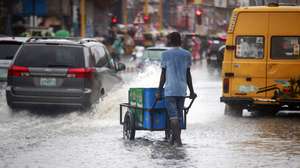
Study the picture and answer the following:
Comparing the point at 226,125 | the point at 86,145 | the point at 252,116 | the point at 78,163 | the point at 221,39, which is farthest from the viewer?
the point at 221,39

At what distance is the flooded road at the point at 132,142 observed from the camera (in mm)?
12883

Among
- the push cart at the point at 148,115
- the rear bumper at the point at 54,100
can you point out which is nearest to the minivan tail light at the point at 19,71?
the rear bumper at the point at 54,100

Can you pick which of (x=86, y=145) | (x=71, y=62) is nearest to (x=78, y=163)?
(x=86, y=145)

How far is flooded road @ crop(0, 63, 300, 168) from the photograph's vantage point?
42.3 feet

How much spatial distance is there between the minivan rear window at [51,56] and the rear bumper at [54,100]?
0.59 m

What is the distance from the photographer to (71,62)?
20016mm

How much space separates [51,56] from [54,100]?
86cm

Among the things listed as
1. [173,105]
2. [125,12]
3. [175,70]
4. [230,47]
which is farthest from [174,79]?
[125,12]

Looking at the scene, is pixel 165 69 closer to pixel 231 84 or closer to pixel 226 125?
pixel 226 125

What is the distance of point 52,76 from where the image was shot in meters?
19.8

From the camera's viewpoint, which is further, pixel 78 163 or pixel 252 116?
pixel 252 116

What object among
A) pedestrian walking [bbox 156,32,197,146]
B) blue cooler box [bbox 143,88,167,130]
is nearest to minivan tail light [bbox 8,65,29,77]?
blue cooler box [bbox 143,88,167,130]

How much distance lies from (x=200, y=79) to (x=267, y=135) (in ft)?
72.8

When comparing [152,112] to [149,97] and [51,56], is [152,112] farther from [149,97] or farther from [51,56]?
[51,56]
